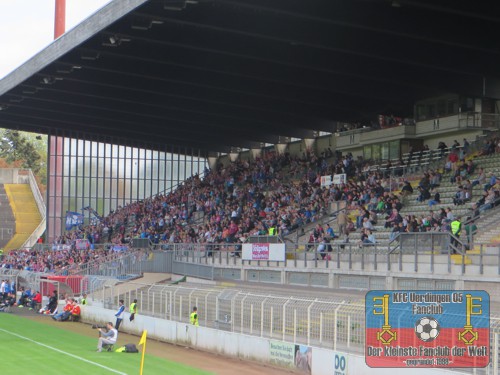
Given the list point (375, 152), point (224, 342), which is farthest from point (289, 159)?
point (224, 342)

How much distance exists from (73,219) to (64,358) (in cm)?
4593

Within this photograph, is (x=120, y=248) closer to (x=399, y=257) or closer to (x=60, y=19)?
(x=399, y=257)

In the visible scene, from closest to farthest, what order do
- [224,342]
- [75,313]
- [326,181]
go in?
[224,342] < [75,313] < [326,181]

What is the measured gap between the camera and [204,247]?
4775 centimetres

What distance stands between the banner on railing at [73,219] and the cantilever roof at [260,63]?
10.6m

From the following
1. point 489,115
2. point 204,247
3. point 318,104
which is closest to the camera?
point 489,115

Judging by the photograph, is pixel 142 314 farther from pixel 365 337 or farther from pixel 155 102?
pixel 155 102

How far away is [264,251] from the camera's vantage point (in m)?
41.8

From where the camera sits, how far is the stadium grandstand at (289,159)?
30047mm

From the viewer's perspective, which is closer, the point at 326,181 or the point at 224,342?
the point at 224,342

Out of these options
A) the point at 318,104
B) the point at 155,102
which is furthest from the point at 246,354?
the point at 155,102

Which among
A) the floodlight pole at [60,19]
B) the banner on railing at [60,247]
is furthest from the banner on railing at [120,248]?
the floodlight pole at [60,19]

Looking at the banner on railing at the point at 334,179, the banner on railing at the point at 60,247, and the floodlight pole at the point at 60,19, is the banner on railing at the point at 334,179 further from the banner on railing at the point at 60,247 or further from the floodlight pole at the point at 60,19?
the floodlight pole at the point at 60,19

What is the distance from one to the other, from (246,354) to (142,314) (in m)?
9.20
